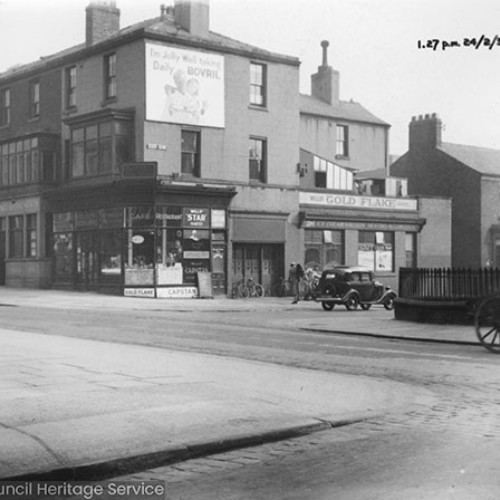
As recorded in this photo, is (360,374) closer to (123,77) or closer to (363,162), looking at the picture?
(123,77)

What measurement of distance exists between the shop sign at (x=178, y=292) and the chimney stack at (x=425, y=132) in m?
22.5

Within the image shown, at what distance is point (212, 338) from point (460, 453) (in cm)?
1055

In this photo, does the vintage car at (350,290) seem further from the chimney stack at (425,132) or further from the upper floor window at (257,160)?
the chimney stack at (425,132)

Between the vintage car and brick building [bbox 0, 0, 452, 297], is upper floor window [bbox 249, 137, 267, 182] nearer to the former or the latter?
brick building [bbox 0, 0, 452, 297]

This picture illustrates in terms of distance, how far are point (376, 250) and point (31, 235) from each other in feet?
56.7

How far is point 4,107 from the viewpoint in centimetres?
4212

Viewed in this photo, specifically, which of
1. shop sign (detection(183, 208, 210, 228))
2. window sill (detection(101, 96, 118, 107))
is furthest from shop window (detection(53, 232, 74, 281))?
window sill (detection(101, 96, 118, 107))

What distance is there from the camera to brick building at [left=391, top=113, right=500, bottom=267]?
1877 inches

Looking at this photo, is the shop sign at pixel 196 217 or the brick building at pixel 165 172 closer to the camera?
the brick building at pixel 165 172

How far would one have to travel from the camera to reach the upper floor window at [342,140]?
156 feet

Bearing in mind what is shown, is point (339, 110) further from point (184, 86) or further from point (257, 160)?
point (184, 86)

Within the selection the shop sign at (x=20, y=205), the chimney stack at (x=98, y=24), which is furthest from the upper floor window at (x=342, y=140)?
the shop sign at (x=20, y=205)

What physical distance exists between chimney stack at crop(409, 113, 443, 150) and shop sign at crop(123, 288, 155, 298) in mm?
24180

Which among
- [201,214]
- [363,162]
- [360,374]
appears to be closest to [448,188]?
[363,162]
